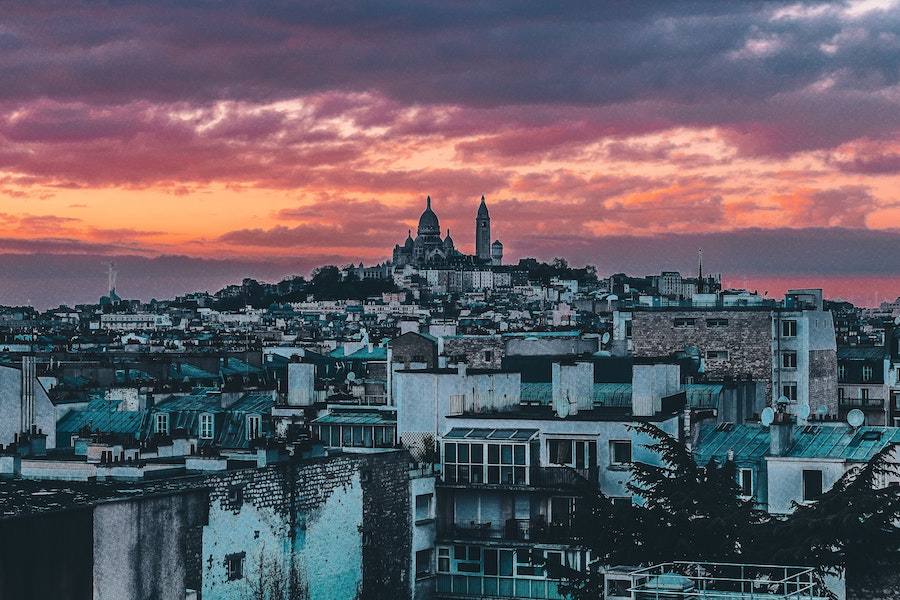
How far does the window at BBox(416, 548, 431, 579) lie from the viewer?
143 ft

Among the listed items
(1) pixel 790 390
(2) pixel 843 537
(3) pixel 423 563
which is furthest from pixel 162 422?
(2) pixel 843 537

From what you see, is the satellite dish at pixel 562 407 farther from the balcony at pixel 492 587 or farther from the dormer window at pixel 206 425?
the dormer window at pixel 206 425

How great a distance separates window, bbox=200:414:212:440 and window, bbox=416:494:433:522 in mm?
10000

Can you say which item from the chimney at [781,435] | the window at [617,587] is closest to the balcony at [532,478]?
the chimney at [781,435]

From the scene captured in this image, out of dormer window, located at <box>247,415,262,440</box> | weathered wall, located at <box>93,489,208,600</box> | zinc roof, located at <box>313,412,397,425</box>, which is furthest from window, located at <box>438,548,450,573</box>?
weathered wall, located at <box>93,489,208,600</box>

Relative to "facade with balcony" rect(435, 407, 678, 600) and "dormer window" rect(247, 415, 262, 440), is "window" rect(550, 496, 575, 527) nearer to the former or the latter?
"facade with balcony" rect(435, 407, 678, 600)

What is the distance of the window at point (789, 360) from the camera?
215 ft

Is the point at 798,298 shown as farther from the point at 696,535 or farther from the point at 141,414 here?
the point at 696,535

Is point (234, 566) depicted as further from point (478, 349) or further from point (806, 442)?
point (478, 349)

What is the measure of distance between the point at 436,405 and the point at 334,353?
59.0 meters

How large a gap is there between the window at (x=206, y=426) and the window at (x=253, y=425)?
4.69ft

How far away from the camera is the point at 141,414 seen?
2101 inches

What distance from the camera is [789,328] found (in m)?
65.8

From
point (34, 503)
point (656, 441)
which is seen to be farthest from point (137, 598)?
point (656, 441)
